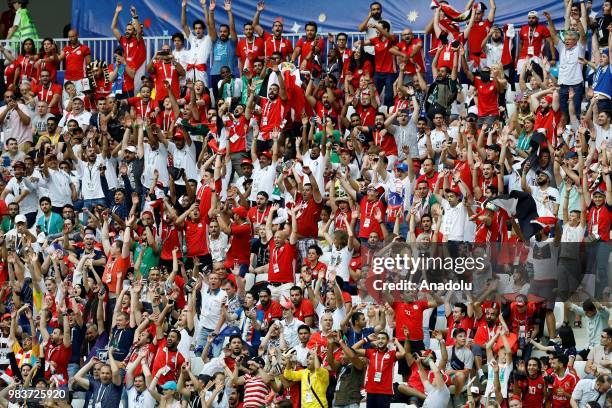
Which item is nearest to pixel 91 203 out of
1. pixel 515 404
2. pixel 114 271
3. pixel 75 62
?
pixel 114 271

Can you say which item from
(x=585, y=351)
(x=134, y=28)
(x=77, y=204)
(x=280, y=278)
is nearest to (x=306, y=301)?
(x=280, y=278)

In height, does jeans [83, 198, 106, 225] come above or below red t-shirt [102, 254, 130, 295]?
above

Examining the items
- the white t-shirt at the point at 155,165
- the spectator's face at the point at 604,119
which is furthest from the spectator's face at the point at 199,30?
the spectator's face at the point at 604,119

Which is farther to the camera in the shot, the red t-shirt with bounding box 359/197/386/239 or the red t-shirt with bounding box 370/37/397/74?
the red t-shirt with bounding box 370/37/397/74

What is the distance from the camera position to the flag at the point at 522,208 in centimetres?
2187

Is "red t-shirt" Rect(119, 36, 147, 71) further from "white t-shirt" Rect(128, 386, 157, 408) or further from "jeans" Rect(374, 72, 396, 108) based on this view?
"white t-shirt" Rect(128, 386, 157, 408)

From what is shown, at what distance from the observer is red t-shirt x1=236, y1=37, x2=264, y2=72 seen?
27219 mm

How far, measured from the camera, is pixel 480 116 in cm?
2497

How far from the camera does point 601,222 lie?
71.4 feet

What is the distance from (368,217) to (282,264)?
1229 mm

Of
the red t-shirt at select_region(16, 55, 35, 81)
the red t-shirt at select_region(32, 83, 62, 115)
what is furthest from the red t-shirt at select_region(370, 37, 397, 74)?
the red t-shirt at select_region(16, 55, 35, 81)

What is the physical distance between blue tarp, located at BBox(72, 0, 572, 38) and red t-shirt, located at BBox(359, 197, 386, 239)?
548 cm

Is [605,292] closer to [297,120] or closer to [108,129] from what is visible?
[297,120]

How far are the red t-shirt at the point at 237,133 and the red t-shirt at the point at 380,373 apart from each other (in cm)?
605
